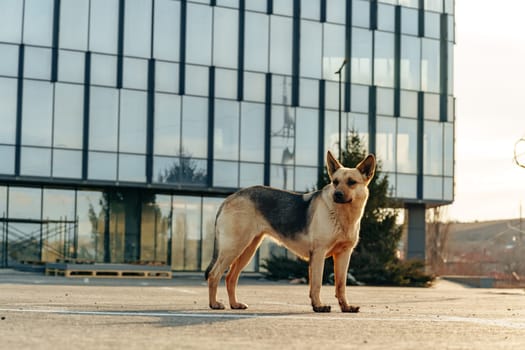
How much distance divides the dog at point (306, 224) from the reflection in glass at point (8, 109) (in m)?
30.8

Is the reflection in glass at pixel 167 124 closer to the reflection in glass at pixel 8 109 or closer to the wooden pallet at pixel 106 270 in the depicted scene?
the reflection in glass at pixel 8 109

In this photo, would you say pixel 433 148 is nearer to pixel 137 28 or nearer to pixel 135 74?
pixel 135 74

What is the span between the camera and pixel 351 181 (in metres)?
11.2

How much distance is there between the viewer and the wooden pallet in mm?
34000

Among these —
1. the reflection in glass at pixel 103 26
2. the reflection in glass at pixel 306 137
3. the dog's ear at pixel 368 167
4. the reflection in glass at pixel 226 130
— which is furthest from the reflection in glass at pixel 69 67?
the dog's ear at pixel 368 167

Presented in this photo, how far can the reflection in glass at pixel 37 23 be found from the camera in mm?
41844

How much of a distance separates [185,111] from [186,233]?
6028 mm

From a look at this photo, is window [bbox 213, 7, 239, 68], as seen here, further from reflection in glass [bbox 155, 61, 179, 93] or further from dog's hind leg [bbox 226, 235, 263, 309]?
dog's hind leg [bbox 226, 235, 263, 309]

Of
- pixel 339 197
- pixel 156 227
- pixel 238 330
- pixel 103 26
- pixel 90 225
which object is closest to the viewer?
pixel 238 330

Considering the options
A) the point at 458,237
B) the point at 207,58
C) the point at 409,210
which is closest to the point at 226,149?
the point at 207,58

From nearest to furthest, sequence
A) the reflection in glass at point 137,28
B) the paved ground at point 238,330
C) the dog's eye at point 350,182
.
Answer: the paved ground at point 238,330, the dog's eye at point 350,182, the reflection in glass at point 137,28

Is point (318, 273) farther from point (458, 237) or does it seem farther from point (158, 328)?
point (458, 237)

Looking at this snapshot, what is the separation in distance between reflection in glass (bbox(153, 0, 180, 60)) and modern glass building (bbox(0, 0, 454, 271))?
6cm

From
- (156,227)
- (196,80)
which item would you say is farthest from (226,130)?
(156,227)
